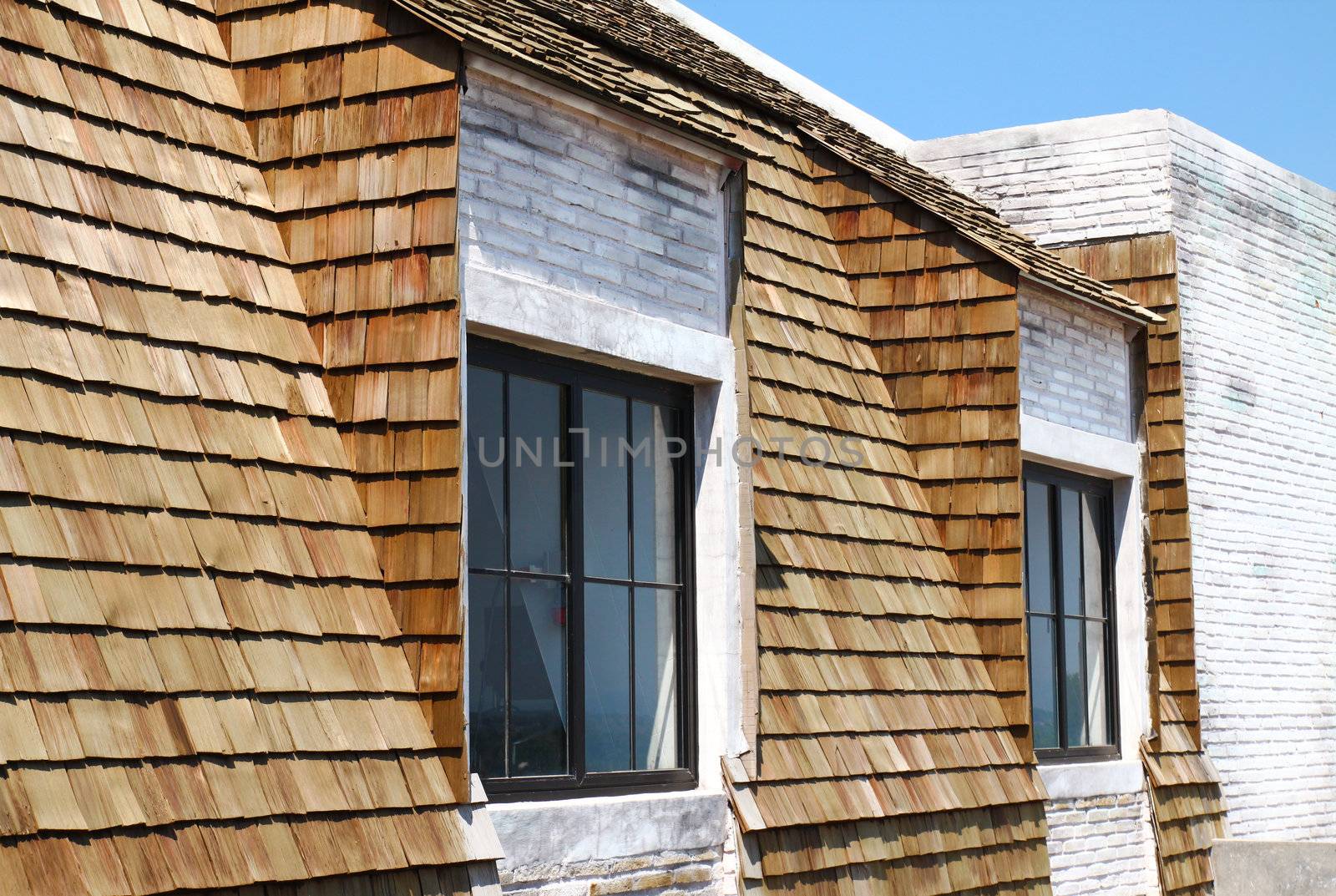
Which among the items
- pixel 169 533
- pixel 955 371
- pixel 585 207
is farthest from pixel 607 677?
pixel 955 371

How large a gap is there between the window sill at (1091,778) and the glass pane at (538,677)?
352cm

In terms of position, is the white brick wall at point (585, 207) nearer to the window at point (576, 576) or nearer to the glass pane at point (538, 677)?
the window at point (576, 576)

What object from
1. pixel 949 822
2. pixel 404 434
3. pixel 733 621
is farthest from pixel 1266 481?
pixel 404 434

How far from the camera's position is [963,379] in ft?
26.7

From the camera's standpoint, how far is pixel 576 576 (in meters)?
5.88

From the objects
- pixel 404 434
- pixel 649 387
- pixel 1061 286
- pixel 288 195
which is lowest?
pixel 404 434

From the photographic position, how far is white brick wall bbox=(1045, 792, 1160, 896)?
28.6ft

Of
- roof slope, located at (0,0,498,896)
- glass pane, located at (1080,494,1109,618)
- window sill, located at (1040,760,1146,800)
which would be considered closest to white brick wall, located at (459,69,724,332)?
roof slope, located at (0,0,498,896)

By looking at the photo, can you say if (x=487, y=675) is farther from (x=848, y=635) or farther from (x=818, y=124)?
(x=818, y=124)

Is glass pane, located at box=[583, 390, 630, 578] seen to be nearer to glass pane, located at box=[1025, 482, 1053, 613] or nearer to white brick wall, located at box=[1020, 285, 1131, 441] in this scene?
white brick wall, located at box=[1020, 285, 1131, 441]

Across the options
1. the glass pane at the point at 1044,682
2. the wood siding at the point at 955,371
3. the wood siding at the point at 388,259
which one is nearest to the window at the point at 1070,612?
the glass pane at the point at 1044,682

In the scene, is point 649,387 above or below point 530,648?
above

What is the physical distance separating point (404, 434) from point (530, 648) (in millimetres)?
1057

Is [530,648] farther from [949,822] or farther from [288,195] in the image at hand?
[949,822]
